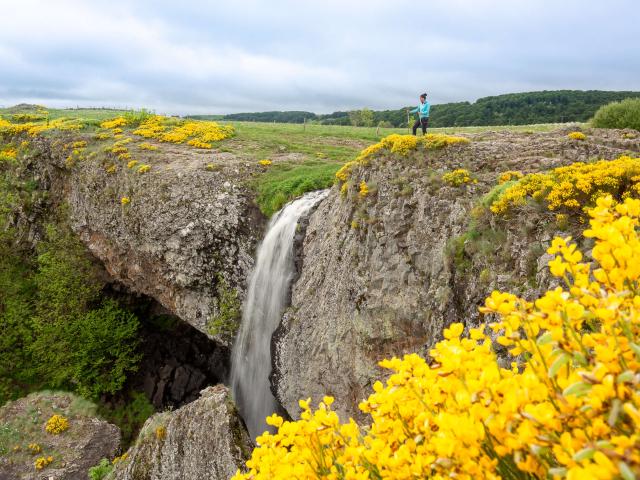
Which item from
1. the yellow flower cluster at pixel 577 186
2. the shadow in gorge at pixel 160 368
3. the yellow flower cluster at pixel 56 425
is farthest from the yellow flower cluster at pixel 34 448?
the yellow flower cluster at pixel 577 186

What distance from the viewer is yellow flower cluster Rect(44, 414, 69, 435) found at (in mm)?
20953

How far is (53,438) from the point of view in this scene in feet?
67.8

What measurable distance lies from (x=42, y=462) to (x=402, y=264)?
18.9 meters

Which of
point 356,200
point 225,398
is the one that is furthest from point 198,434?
point 356,200

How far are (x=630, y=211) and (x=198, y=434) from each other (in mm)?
12542

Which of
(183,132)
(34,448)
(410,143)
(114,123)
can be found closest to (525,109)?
(183,132)

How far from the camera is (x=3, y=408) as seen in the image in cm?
2244

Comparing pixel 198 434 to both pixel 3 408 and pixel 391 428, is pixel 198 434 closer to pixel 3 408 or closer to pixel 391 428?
pixel 391 428

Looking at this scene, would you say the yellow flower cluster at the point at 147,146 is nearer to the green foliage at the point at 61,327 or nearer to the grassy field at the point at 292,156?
the grassy field at the point at 292,156

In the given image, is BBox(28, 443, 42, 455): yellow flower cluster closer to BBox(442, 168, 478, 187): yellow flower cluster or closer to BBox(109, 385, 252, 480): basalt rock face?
BBox(109, 385, 252, 480): basalt rock face

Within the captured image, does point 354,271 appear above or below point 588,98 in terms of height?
below

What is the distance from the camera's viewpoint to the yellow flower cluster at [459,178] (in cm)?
1127

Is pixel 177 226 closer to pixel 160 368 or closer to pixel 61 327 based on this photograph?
pixel 61 327

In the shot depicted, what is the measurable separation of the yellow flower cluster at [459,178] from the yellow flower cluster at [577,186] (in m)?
2.04
